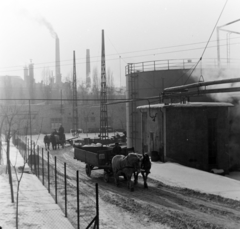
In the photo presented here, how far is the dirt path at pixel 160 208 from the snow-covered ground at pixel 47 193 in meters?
0.96

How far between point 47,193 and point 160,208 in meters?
4.81

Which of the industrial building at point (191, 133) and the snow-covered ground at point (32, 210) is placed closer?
the snow-covered ground at point (32, 210)

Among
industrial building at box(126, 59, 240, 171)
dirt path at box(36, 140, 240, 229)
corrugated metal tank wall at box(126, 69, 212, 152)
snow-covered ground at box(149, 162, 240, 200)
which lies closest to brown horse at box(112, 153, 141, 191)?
dirt path at box(36, 140, 240, 229)

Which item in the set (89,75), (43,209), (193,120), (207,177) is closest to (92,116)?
(89,75)

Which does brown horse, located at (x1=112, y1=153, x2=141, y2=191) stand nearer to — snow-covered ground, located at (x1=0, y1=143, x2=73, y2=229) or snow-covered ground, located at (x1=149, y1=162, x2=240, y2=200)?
snow-covered ground, located at (x1=149, y1=162, x2=240, y2=200)

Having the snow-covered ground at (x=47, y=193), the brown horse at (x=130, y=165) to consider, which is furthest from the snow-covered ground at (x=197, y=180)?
the brown horse at (x=130, y=165)

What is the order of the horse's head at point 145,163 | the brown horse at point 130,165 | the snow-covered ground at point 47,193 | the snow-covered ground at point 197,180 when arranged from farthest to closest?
1. the horse's head at point 145,163
2. the brown horse at point 130,165
3. the snow-covered ground at point 197,180
4. the snow-covered ground at point 47,193

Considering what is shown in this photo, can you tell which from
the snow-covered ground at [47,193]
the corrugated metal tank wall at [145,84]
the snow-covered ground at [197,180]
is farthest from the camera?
the corrugated metal tank wall at [145,84]

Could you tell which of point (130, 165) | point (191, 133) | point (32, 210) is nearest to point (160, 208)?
point (130, 165)

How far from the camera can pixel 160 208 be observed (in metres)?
11.4

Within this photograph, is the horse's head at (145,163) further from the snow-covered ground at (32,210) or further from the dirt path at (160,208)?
the snow-covered ground at (32,210)

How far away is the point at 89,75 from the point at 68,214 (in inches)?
3731

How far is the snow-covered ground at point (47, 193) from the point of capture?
967cm

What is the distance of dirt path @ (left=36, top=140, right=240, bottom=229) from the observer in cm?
974
